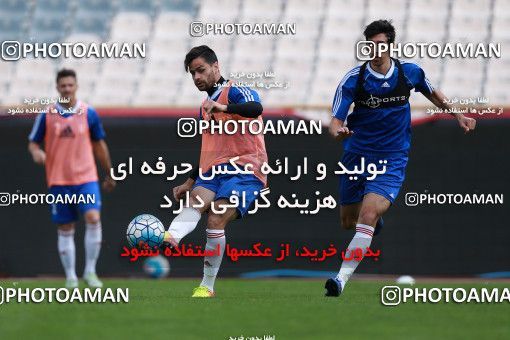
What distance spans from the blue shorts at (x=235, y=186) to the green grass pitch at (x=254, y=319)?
0.68 meters

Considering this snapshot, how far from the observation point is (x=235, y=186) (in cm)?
855

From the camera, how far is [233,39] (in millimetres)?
14680

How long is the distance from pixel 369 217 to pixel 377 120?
71 cm

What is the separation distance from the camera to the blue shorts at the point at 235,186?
8570 millimetres

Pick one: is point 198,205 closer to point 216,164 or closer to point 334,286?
point 216,164

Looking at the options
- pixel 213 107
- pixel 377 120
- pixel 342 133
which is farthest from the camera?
pixel 377 120

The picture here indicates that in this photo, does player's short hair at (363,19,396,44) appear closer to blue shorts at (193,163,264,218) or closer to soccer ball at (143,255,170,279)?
blue shorts at (193,163,264,218)

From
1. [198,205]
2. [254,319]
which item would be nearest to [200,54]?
[198,205]

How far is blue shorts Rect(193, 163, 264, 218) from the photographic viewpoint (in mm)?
8570

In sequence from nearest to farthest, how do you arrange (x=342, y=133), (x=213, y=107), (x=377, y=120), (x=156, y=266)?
(x=213, y=107), (x=342, y=133), (x=377, y=120), (x=156, y=266)

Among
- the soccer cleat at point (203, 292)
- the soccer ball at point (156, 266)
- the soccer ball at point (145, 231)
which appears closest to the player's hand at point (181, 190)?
the soccer ball at point (145, 231)

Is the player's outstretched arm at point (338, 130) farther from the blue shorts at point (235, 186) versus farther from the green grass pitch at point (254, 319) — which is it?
the green grass pitch at point (254, 319)

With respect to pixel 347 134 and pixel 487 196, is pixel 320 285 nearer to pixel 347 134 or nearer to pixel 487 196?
pixel 487 196

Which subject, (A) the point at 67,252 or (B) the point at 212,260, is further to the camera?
(A) the point at 67,252
